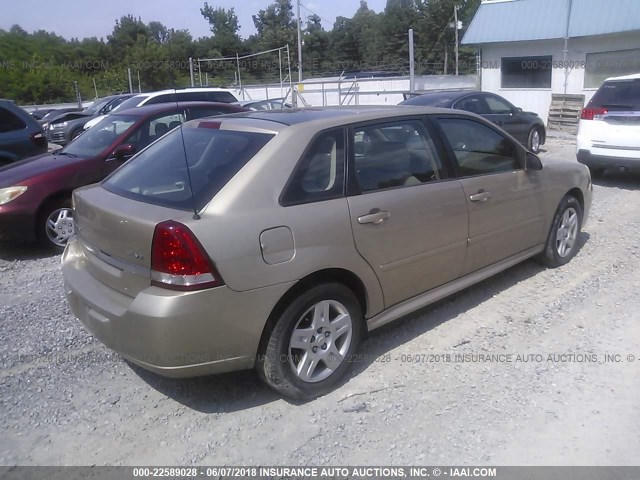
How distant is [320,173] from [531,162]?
7.64 feet

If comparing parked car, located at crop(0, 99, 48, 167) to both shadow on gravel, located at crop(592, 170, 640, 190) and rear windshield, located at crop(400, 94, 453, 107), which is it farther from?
shadow on gravel, located at crop(592, 170, 640, 190)

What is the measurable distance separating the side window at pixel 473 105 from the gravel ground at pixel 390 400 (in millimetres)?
7006

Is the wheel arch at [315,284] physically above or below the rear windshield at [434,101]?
below

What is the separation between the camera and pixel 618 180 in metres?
9.89

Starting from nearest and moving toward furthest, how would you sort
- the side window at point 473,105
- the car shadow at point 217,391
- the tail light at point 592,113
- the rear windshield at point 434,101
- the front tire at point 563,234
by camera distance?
the car shadow at point 217,391 < the front tire at point 563,234 < the tail light at point 592,113 < the rear windshield at point 434,101 < the side window at point 473,105

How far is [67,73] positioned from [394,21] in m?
32.5

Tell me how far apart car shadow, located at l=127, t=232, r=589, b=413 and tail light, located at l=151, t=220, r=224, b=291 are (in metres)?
0.91

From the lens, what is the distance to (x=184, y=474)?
9.37 feet

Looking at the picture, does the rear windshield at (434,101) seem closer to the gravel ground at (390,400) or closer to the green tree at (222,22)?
the gravel ground at (390,400)

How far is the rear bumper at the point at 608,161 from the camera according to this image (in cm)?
→ 865

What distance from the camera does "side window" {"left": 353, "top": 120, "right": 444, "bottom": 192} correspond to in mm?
3695

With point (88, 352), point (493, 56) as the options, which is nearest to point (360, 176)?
point (88, 352)

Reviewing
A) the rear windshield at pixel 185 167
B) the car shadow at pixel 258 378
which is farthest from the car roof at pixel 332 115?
the car shadow at pixel 258 378

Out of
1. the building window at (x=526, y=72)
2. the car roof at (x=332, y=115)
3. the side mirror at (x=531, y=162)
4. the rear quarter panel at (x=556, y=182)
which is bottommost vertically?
the rear quarter panel at (x=556, y=182)
